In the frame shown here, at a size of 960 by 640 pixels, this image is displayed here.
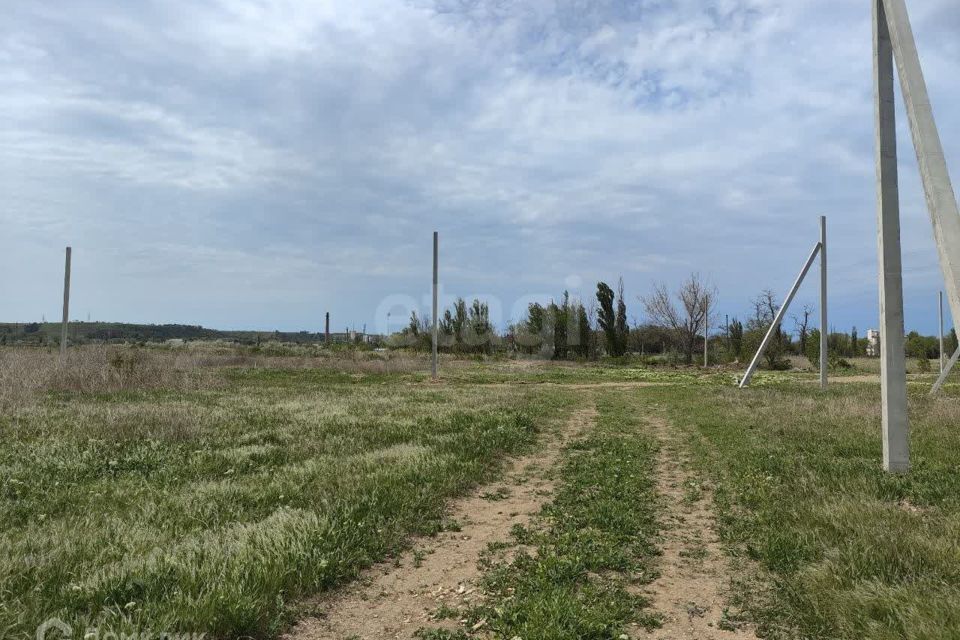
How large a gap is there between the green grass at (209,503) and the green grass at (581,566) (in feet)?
3.49

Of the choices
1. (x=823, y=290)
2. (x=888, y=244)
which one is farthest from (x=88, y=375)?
(x=823, y=290)

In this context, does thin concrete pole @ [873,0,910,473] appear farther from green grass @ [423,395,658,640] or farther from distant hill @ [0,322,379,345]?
distant hill @ [0,322,379,345]

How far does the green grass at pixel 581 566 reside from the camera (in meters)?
3.19

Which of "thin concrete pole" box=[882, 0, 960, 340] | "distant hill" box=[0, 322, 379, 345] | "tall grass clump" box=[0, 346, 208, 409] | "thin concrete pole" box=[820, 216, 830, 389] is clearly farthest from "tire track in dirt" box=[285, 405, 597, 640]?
"distant hill" box=[0, 322, 379, 345]

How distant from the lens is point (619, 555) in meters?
4.17

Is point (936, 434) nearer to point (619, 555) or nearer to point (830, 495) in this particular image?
point (830, 495)

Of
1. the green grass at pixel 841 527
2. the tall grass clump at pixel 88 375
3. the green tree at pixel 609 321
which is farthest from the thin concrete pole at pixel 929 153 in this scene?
the green tree at pixel 609 321

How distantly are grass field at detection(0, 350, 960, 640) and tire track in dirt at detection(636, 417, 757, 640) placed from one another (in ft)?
0.37

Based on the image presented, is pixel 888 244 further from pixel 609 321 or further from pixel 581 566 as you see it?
pixel 609 321

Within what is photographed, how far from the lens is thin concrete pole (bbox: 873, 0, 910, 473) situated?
6676 mm

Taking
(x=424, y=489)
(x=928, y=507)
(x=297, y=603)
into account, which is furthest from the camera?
(x=424, y=489)

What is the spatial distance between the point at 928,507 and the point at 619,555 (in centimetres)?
315

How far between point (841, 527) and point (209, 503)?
5.38m

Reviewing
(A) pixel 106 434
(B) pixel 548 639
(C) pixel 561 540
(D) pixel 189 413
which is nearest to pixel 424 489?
(C) pixel 561 540
